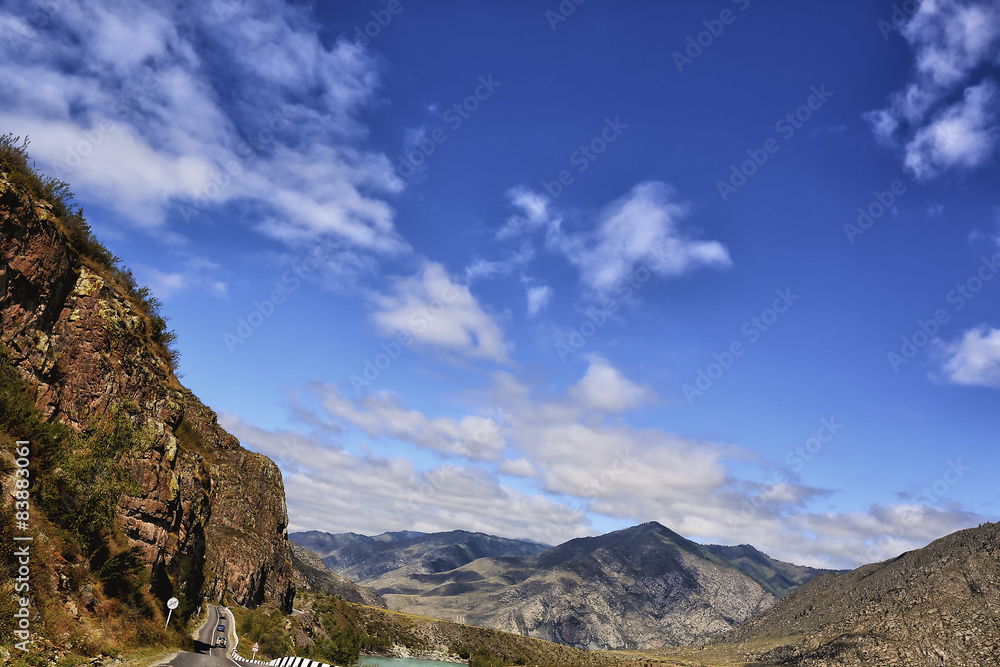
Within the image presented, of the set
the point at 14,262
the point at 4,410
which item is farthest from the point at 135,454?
the point at 14,262

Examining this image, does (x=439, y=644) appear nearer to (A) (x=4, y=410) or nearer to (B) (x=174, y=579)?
(B) (x=174, y=579)

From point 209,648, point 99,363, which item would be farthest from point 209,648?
point 99,363

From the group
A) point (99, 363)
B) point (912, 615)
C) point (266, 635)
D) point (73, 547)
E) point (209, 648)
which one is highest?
point (99, 363)

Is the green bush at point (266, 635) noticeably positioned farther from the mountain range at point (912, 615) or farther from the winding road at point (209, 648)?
the mountain range at point (912, 615)

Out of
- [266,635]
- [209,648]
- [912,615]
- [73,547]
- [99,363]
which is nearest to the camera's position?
[73,547]

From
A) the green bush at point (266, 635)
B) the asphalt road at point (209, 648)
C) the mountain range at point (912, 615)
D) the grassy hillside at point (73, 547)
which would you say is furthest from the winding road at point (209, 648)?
the mountain range at point (912, 615)

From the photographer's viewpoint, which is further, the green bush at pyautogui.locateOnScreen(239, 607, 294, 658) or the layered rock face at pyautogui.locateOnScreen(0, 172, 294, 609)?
the green bush at pyautogui.locateOnScreen(239, 607, 294, 658)

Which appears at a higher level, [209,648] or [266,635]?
[209,648]

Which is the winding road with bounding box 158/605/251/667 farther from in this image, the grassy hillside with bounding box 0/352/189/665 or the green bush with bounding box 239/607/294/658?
the green bush with bounding box 239/607/294/658

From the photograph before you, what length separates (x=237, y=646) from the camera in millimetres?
42781

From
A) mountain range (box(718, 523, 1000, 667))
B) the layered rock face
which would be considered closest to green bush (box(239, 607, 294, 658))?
the layered rock face

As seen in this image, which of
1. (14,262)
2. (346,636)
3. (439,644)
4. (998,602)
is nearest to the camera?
(14,262)

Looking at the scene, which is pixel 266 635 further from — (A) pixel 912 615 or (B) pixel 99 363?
(A) pixel 912 615

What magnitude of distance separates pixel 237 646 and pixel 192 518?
13407 mm
